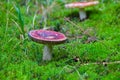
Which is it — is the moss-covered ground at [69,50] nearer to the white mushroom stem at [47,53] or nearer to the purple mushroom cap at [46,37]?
the white mushroom stem at [47,53]

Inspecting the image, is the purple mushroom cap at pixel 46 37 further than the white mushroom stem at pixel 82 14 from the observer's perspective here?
No

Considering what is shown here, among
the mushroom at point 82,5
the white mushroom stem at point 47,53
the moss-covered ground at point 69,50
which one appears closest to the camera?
the moss-covered ground at point 69,50

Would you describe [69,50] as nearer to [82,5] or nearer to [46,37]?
[46,37]

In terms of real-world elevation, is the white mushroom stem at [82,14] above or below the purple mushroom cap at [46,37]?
above

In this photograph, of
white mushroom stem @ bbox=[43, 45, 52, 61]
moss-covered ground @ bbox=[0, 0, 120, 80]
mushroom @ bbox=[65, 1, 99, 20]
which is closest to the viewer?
moss-covered ground @ bbox=[0, 0, 120, 80]

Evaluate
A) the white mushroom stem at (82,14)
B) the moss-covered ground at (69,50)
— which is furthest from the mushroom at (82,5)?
the moss-covered ground at (69,50)

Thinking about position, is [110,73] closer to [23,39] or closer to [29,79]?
[29,79]

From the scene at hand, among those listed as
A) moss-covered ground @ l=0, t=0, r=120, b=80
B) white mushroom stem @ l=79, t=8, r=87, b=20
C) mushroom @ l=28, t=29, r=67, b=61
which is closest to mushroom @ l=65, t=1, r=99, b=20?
white mushroom stem @ l=79, t=8, r=87, b=20

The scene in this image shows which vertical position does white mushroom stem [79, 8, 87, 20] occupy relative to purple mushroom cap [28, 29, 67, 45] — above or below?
above

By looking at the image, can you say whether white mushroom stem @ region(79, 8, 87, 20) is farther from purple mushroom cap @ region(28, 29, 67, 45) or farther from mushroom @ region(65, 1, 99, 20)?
purple mushroom cap @ region(28, 29, 67, 45)
